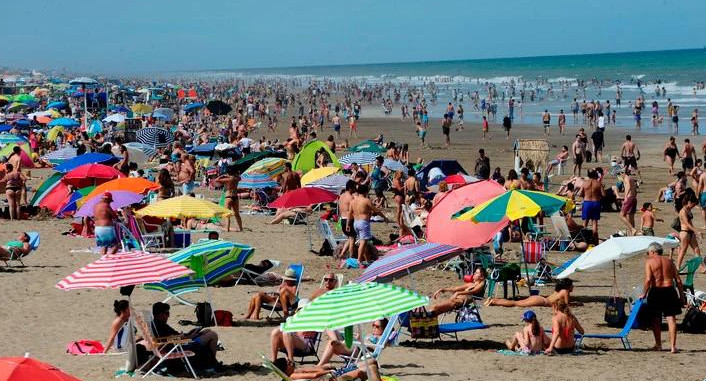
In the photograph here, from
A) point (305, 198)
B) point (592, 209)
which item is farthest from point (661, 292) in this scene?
point (592, 209)

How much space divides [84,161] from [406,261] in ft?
32.3

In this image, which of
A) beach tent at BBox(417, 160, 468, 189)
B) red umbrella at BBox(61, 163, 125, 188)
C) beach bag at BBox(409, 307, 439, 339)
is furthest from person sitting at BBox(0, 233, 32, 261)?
beach tent at BBox(417, 160, 468, 189)

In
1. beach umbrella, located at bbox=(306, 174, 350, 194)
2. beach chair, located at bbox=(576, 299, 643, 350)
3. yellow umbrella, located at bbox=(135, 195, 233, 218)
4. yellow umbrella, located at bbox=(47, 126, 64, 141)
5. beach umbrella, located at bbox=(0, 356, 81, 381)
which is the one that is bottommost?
yellow umbrella, located at bbox=(47, 126, 64, 141)

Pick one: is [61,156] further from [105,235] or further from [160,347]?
[160,347]

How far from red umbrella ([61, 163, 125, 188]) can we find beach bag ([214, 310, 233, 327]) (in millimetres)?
6491

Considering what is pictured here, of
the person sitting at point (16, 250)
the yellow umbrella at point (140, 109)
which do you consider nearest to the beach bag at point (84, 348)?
the person sitting at point (16, 250)

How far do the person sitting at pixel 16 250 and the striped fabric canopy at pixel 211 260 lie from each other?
302 centimetres

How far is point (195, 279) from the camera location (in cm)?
1075

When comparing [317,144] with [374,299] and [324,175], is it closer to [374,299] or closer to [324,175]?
[324,175]

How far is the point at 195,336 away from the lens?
27.9ft

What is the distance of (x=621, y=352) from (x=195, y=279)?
173 inches

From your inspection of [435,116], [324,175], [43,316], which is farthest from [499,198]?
[435,116]

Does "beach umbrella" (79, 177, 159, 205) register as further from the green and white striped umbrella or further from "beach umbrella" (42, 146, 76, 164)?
"beach umbrella" (42, 146, 76, 164)

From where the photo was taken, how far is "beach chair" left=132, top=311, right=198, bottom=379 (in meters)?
8.27
